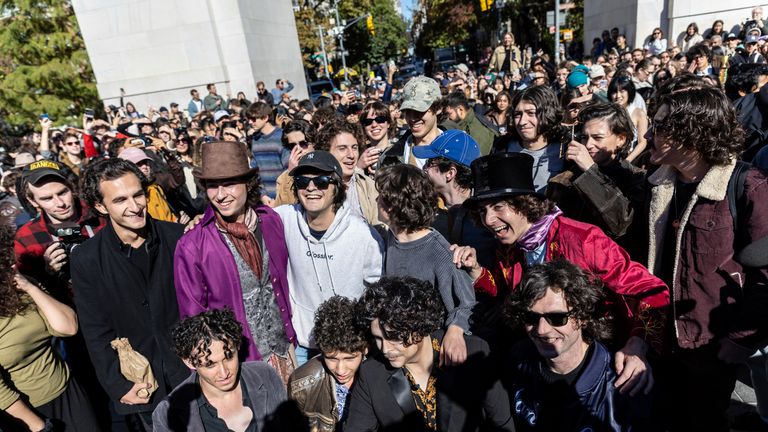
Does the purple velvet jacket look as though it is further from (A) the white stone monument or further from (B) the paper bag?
(A) the white stone monument

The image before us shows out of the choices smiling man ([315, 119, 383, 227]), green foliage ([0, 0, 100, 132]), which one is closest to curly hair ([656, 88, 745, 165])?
smiling man ([315, 119, 383, 227])

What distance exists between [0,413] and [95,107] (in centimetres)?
2127

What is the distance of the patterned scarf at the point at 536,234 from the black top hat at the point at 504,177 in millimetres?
145

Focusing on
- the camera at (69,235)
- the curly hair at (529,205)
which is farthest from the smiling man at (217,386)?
the curly hair at (529,205)

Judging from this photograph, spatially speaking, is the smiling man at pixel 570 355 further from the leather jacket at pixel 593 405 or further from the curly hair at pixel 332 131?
the curly hair at pixel 332 131

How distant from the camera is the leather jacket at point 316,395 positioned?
2.73 metres

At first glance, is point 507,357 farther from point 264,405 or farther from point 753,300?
point 264,405

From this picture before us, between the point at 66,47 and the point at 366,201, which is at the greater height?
the point at 66,47

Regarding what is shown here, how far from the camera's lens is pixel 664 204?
2.52 meters

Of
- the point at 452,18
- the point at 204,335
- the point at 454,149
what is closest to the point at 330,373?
the point at 204,335

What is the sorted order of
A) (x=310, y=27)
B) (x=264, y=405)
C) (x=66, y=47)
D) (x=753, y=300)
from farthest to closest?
(x=310, y=27)
(x=66, y=47)
(x=264, y=405)
(x=753, y=300)

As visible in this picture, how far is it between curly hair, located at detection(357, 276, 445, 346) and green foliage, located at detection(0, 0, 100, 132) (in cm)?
2170

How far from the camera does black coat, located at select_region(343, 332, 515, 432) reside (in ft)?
7.54

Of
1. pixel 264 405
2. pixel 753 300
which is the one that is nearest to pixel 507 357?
pixel 753 300
